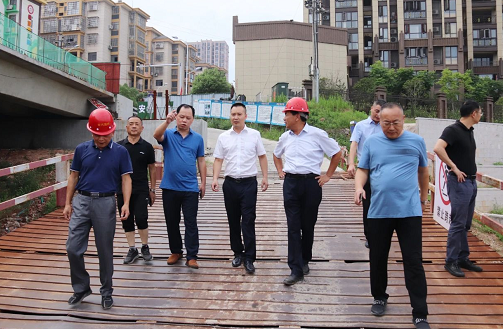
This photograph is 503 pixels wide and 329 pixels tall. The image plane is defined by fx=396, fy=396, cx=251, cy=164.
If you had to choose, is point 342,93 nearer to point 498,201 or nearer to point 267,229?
point 498,201

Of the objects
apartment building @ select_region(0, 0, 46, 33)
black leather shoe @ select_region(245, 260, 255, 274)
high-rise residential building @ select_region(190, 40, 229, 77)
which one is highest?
high-rise residential building @ select_region(190, 40, 229, 77)

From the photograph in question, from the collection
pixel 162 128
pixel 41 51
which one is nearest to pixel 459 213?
pixel 162 128

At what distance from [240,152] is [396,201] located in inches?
70.6

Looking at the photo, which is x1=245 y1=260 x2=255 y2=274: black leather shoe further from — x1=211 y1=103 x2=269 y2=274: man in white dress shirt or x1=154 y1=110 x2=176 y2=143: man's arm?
x1=154 y1=110 x2=176 y2=143: man's arm

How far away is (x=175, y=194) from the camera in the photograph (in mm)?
4309

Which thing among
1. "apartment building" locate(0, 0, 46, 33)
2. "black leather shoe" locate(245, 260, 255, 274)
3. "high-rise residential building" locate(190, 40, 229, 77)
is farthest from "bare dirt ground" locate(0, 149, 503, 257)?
"high-rise residential building" locate(190, 40, 229, 77)

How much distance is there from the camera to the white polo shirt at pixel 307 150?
156 inches

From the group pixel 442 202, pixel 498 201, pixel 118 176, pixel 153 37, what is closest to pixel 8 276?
pixel 118 176

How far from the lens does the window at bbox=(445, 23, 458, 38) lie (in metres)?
40.8

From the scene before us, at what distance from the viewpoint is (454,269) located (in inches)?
157

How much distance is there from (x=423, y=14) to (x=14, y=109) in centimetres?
3918

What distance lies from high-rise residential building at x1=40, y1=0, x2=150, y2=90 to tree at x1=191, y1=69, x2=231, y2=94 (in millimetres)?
16538

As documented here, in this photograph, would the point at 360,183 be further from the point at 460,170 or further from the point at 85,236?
the point at 85,236

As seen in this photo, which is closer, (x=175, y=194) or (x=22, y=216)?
(x=175, y=194)
